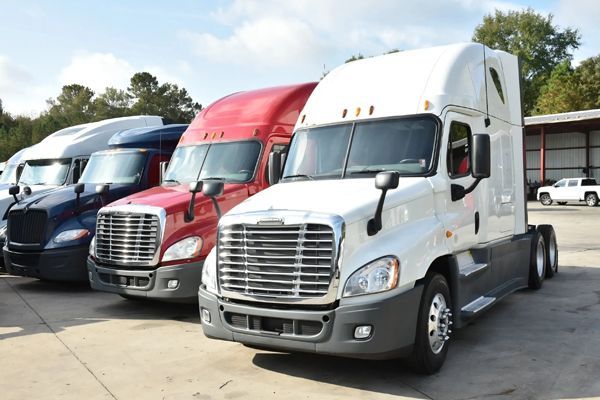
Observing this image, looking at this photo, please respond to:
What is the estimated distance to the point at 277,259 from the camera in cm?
523

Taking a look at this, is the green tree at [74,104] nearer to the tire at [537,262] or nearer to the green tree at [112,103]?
the green tree at [112,103]

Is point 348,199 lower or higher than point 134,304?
higher

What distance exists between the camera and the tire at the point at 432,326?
527 centimetres

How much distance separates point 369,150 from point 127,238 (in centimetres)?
367

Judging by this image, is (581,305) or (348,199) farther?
(581,305)

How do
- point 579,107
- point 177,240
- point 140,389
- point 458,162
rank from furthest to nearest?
point 579,107 → point 177,240 → point 458,162 → point 140,389

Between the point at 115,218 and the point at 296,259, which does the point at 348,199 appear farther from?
the point at 115,218

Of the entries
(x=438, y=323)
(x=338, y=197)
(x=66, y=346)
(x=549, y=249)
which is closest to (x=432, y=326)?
(x=438, y=323)

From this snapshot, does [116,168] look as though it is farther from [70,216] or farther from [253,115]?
[253,115]

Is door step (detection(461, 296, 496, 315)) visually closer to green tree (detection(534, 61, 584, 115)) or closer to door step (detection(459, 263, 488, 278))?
door step (detection(459, 263, 488, 278))

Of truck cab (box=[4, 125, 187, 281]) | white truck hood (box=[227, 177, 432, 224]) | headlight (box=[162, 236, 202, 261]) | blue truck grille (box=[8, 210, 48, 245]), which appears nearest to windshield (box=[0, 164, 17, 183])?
truck cab (box=[4, 125, 187, 281])

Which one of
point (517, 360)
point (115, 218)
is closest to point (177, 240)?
point (115, 218)

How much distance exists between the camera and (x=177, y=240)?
7789 mm

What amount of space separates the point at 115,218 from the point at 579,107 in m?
55.1
